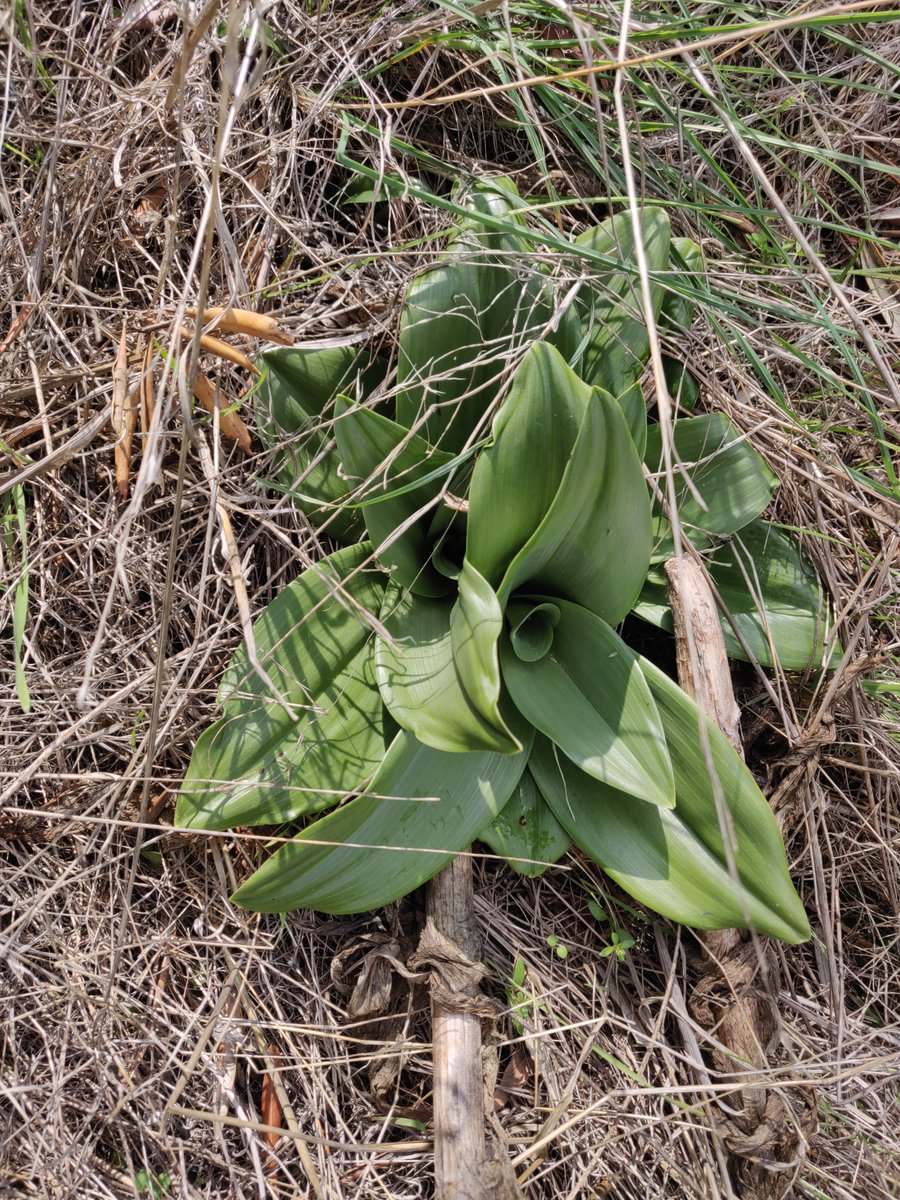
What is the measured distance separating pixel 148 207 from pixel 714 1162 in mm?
1819

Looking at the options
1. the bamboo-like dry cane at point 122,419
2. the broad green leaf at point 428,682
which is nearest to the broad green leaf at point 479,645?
the broad green leaf at point 428,682

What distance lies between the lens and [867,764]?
152cm

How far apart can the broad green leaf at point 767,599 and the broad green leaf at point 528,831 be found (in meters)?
0.35

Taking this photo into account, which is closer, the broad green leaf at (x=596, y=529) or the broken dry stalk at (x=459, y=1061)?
the broad green leaf at (x=596, y=529)

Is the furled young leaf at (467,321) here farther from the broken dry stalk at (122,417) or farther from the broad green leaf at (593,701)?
the broken dry stalk at (122,417)

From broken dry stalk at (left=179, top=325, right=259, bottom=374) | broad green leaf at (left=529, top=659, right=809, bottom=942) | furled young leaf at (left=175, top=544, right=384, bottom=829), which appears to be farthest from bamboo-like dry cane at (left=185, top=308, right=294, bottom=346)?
broad green leaf at (left=529, top=659, right=809, bottom=942)

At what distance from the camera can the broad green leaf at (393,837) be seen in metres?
1.20

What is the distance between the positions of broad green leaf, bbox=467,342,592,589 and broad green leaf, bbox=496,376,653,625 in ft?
0.03

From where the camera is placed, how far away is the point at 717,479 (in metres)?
1.40

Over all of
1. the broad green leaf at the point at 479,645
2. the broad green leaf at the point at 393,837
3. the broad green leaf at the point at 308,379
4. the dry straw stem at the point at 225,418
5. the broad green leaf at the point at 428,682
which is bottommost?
the broad green leaf at the point at 393,837

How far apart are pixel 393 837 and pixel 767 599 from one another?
0.74m

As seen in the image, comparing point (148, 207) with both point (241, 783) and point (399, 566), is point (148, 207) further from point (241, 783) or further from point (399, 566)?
point (241, 783)

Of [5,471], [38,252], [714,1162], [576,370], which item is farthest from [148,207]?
[714,1162]

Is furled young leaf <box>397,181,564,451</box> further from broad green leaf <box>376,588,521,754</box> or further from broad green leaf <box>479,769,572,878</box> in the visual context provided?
broad green leaf <box>479,769,572,878</box>
